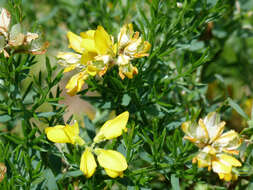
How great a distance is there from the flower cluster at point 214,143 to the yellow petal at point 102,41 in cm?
28

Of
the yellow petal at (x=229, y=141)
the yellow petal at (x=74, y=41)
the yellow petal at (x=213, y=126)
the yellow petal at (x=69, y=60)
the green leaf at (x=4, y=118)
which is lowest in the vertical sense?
the yellow petal at (x=229, y=141)

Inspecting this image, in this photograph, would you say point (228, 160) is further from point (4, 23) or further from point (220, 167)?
point (4, 23)

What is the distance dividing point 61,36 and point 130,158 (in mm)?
1092

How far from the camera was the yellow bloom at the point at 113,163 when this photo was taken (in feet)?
2.58

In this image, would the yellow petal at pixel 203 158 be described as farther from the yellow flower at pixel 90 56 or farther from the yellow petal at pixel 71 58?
the yellow petal at pixel 71 58

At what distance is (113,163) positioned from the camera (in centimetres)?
80

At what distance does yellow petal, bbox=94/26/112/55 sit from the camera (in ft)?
2.64

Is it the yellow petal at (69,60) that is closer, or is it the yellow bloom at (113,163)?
the yellow bloom at (113,163)

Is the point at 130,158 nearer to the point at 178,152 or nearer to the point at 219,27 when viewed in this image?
the point at 178,152

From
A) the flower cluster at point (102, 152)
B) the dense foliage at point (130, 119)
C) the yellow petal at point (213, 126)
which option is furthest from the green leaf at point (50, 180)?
the yellow petal at point (213, 126)

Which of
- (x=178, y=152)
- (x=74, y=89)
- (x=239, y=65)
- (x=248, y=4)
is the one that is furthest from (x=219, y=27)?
(x=74, y=89)

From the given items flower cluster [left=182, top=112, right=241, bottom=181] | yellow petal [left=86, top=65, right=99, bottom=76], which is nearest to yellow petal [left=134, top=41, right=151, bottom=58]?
yellow petal [left=86, top=65, right=99, bottom=76]

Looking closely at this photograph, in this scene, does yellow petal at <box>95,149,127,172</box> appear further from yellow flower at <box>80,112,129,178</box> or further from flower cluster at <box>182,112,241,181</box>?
flower cluster at <box>182,112,241,181</box>

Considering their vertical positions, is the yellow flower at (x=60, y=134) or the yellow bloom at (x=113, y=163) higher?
the yellow flower at (x=60, y=134)
